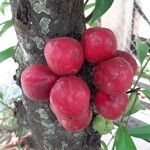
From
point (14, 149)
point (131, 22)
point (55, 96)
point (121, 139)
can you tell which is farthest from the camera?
point (131, 22)

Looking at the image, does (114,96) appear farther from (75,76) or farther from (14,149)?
(14,149)

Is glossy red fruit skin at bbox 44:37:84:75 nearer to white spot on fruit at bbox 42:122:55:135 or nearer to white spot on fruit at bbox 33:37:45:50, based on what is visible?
white spot on fruit at bbox 33:37:45:50

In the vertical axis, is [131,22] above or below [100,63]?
below

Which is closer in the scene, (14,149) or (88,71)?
(88,71)

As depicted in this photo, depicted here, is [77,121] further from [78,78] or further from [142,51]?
[142,51]

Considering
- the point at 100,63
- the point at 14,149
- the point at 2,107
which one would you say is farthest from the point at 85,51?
the point at 14,149

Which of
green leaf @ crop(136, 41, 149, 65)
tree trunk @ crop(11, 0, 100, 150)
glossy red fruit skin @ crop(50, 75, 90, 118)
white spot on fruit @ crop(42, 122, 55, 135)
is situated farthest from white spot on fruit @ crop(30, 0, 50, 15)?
green leaf @ crop(136, 41, 149, 65)
